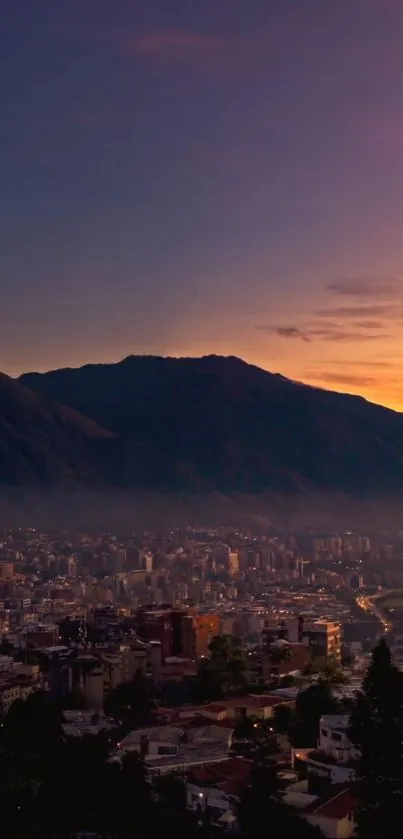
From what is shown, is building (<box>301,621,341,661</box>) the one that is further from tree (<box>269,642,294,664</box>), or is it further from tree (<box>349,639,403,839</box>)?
tree (<box>349,639,403,839</box>)

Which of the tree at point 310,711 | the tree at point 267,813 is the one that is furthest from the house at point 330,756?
the tree at point 267,813

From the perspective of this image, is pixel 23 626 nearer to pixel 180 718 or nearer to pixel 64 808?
pixel 180 718

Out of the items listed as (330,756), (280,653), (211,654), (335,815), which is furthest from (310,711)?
(211,654)

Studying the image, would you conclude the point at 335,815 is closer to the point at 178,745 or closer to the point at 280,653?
the point at 178,745

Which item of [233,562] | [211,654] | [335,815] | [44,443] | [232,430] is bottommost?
[335,815]

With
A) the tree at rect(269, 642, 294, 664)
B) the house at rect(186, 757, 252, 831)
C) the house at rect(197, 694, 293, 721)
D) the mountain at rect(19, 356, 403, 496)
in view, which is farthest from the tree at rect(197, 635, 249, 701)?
the mountain at rect(19, 356, 403, 496)
